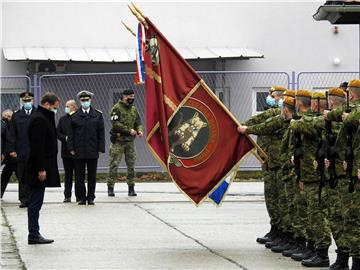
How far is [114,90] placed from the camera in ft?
76.9

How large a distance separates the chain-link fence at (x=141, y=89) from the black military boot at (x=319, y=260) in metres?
13.0

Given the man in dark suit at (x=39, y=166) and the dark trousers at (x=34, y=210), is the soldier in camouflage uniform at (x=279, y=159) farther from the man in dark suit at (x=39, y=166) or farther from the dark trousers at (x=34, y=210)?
the dark trousers at (x=34, y=210)

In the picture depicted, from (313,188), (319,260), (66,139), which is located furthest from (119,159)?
(319,260)

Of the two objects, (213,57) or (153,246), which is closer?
(153,246)

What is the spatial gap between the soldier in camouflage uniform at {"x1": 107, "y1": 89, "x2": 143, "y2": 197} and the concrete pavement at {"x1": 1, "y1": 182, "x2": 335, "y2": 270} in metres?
0.42

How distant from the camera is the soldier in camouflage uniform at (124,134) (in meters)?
18.5

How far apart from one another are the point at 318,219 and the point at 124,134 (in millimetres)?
8799

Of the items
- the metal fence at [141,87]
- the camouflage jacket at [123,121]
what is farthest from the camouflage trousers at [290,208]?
the metal fence at [141,87]

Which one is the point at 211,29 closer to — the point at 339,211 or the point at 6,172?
the point at 6,172

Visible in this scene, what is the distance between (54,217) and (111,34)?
10708 millimetres

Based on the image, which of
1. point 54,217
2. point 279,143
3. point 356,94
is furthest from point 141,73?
point 54,217

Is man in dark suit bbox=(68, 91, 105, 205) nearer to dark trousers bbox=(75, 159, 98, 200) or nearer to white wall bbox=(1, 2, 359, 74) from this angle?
dark trousers bbox=(75, 159, 98, 200)

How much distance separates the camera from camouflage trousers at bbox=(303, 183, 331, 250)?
33.6 ft

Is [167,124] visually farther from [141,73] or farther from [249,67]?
[249,67]
